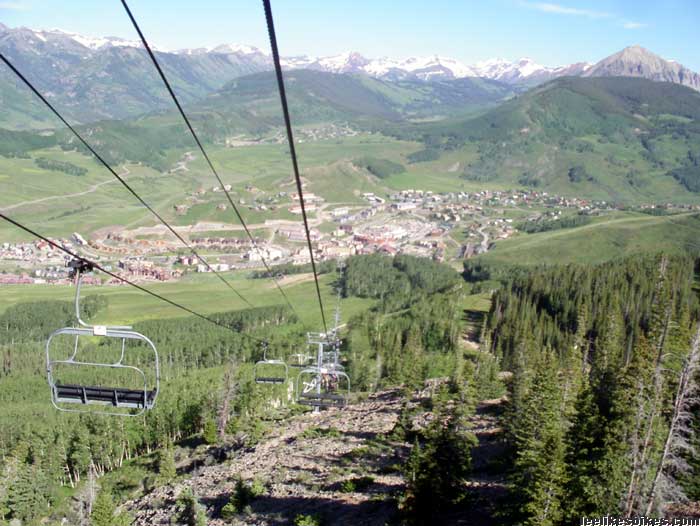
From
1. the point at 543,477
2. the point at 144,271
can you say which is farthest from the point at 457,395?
the point at 144,271

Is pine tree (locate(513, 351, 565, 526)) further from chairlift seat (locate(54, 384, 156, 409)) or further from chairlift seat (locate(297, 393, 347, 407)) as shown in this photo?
chairlift seat (locate(54, 384, 156, 409))

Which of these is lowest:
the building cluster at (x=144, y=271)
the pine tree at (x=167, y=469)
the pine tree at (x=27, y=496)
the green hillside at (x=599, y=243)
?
the pine tree at (x=27, y=496)

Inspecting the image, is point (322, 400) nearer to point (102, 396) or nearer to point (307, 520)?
point (307, 520)

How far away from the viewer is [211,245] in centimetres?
9919

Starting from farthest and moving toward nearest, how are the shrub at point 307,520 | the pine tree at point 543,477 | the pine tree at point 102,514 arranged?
the pine tree at point 102,514 → the shrub at point 307,520 → the pine tree at point 543,477

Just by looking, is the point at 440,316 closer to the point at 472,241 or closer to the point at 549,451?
the point at 549,451

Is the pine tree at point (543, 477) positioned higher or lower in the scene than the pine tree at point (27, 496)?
higher

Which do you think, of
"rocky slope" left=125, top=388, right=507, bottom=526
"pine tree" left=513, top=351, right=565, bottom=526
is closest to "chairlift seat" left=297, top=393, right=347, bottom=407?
"rocky slope" left=125, top=388, right=507, bottom=526

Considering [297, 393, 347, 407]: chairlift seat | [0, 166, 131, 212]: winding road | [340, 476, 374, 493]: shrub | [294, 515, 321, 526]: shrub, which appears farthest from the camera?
[0, 166, 131, 212]: winding road

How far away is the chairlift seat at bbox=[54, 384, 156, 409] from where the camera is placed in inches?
331

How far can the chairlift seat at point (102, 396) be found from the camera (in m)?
8.40

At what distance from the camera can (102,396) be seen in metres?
8.48

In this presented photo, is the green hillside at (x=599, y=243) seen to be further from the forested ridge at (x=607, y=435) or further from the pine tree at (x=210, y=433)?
the forested ridge at (x=607, y=435)

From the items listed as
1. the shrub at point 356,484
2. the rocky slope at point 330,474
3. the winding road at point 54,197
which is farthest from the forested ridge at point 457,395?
the winding road at point 54,197
